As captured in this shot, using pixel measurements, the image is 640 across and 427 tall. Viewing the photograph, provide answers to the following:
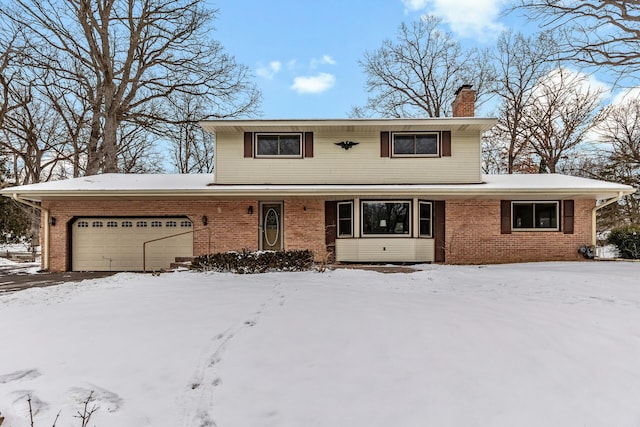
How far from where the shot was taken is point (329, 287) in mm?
6344

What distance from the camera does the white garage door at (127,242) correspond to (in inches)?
451

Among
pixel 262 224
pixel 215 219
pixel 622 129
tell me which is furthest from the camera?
pixel 622 129

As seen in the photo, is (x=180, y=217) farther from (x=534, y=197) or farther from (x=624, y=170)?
(x=624, y=170)

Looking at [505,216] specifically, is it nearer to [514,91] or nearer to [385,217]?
[385,217]

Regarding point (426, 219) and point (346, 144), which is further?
point (346, 144)

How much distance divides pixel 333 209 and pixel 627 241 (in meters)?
10.5

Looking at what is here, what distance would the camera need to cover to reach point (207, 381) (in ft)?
10.3

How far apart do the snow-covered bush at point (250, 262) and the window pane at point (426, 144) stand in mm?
6117

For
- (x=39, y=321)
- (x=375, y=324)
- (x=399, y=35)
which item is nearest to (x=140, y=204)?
(x=39, y=321)

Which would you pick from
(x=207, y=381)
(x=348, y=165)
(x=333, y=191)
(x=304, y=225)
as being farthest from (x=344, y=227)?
(x=207, y=381)

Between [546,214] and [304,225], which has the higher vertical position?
[546,214]

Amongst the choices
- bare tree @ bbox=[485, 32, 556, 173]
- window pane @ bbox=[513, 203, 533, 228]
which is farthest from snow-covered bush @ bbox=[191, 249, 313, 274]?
bare tree @ bbox=[485, 32, 556, 173]

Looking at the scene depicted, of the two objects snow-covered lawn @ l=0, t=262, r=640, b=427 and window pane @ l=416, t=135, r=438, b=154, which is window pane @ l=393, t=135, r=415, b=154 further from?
snow-covered lawn @ l=0, t=262, r=640, b=427

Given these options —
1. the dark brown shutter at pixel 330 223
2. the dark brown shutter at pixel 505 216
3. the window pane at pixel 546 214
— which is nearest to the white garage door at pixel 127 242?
the dark brown shutter at pixel 330 223
